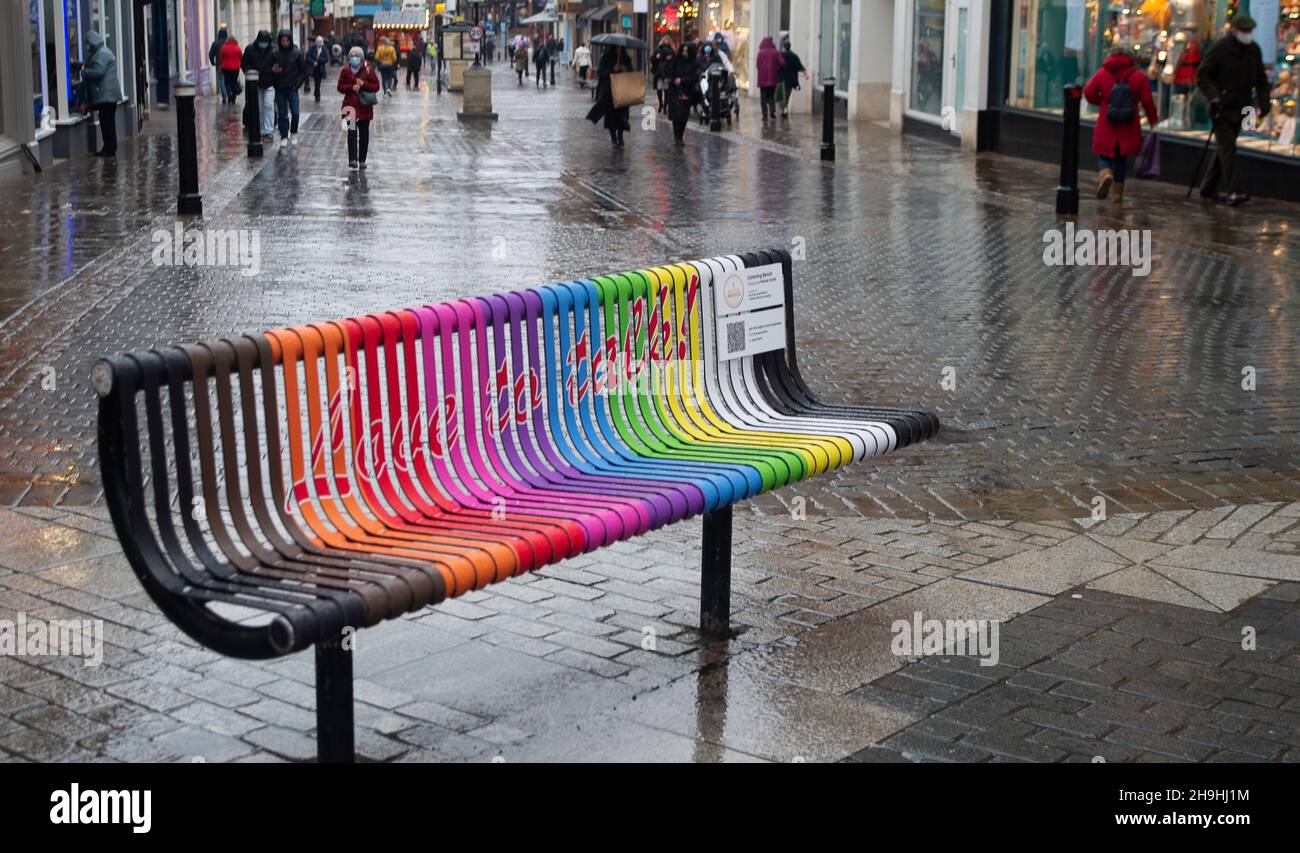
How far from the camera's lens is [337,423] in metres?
4.59

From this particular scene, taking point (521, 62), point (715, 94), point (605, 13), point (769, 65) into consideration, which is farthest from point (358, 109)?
point (521, 62)

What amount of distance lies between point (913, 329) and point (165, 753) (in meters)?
7.35

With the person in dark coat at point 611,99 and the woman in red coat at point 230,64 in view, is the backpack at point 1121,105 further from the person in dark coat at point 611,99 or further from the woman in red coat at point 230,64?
the woman in red coat at point 230,64

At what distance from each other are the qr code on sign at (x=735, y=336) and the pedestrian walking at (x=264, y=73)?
21726 mm

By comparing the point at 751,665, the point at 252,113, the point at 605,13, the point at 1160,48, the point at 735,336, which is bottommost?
the point at 751,665

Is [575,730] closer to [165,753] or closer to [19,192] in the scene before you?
[165,753]

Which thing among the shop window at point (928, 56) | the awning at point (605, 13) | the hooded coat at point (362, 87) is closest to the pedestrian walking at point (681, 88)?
the shop window at point (928, 56)

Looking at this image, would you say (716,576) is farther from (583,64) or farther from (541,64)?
(541,64)

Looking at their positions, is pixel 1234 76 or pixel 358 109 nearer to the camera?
pixel 1234 76

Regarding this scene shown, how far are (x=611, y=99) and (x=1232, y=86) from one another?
11728mm

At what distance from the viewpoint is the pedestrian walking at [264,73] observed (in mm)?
26594

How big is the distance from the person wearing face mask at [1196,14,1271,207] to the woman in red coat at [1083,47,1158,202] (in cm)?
79

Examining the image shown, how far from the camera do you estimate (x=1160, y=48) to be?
22.4 metres
